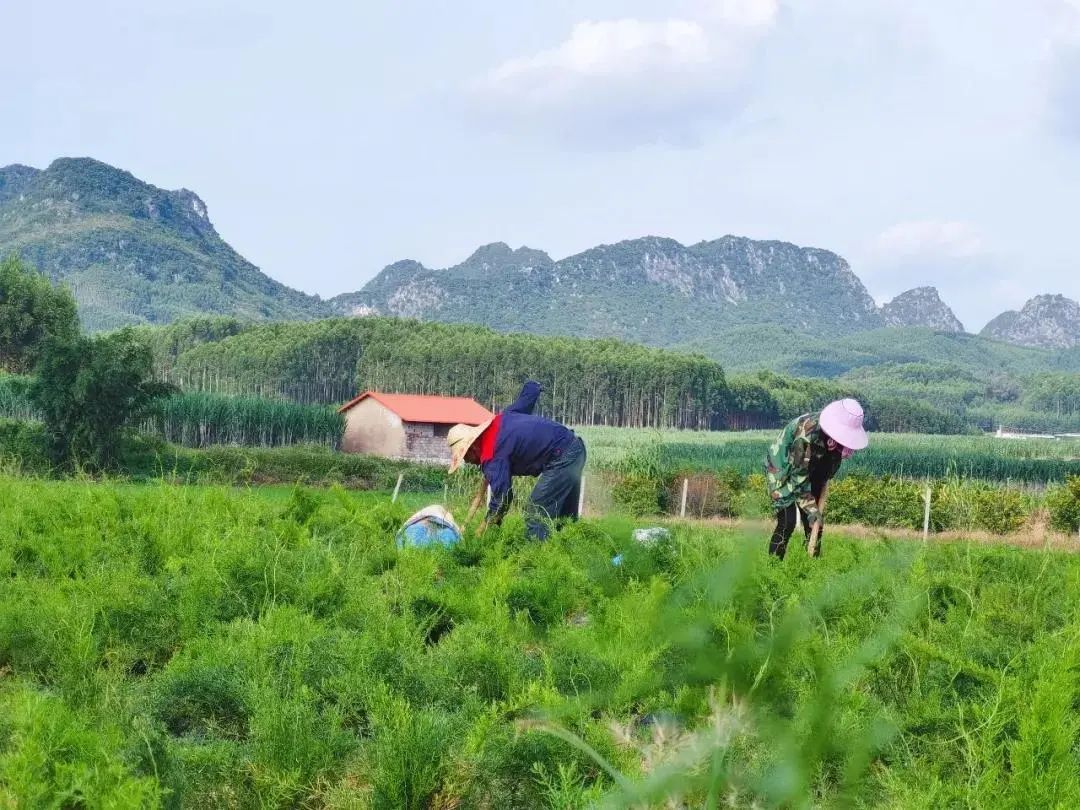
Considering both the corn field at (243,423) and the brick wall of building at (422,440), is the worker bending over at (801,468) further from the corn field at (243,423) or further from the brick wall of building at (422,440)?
the corn field at (243,423)

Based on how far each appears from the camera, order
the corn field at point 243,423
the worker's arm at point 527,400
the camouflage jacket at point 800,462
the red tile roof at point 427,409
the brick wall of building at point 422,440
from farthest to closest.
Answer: the corn field at point 243,423, the red tile roof at point 427,409, the brick wall of building at point 422,440, the worker's arm at point 527,400, the camouflage jacket at point 800,462

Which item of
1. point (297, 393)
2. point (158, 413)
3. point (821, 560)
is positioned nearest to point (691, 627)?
point (821, 560)

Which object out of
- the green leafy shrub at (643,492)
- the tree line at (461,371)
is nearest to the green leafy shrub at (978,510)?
the green leafy shrub at (643,492)

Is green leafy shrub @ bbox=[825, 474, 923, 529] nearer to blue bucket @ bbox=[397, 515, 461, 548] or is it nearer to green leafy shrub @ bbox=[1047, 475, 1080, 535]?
green leafy shrub @ bbox=[1047, 475, 1080, 535]

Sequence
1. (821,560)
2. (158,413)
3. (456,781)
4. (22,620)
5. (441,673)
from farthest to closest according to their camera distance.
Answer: (158,413)
(821,560)
(22,620)
(441,673)
(456,781)

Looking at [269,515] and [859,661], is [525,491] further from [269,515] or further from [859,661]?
[859,661]

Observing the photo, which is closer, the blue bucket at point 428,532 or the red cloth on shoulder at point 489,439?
the blue bucket at point 428,532

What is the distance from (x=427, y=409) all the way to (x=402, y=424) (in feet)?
7.67

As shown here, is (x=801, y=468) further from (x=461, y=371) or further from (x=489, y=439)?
(x=461, y=371)

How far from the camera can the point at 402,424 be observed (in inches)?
2200

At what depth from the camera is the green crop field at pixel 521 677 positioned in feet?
5.08

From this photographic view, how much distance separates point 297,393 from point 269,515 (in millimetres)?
109646

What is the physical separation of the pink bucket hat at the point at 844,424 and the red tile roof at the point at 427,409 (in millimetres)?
46199

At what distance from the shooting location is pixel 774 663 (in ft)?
4.62
